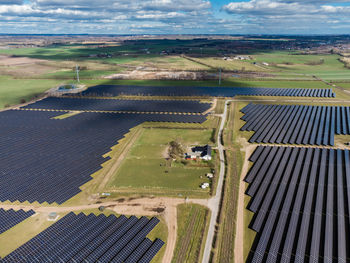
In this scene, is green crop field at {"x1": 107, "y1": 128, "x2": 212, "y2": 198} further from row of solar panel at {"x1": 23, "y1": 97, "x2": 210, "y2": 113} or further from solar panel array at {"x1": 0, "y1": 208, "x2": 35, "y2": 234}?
row of solar panel at {"x1": 23, "y1": 97, "x2": 210, "y2": 113}

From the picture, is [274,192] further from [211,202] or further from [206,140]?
[206,140]

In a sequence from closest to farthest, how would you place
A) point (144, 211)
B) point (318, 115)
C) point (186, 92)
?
point (144, 211), point (318, 115), point (186, 92)

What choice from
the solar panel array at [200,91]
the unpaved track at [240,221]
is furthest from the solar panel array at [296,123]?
the solar panel array at [200,91]

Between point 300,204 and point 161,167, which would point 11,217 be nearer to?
point 161,167

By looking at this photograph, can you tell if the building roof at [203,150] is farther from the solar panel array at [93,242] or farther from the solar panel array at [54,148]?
the solar panel array at [93,242]

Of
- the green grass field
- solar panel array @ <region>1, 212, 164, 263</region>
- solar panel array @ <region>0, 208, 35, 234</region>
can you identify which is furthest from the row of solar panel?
solar panel array @ <region>1, 212, 164, 263</region>

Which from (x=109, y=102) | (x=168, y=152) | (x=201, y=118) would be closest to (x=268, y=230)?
(x=168, y=152)

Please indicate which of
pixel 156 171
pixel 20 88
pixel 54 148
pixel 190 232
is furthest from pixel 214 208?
pixel 20 88
